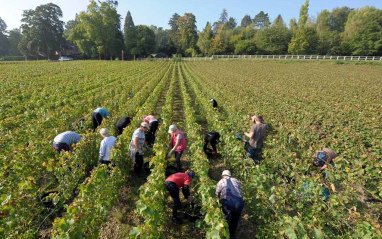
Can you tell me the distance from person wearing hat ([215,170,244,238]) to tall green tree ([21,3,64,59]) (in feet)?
240

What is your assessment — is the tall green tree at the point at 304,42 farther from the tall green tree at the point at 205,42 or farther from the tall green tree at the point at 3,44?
the tall green tree at the point at 3,44

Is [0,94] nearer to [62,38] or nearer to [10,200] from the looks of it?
[10,200]

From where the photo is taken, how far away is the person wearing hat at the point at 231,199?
3.45m

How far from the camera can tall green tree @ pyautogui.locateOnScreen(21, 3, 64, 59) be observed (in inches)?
2221

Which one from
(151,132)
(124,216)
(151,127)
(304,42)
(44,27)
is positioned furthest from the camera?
(44,27)

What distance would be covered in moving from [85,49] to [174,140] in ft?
209

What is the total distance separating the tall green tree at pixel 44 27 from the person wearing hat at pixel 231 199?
240 feet

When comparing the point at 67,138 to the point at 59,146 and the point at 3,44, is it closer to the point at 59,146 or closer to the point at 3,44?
the point at 59,146

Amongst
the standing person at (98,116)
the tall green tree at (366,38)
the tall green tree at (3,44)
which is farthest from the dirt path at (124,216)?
the tall green tree at (3,44)

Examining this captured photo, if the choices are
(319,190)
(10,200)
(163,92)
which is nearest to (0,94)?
(163,92)

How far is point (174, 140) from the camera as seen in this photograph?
5734mm

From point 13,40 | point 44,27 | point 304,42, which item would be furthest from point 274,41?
point 13,40

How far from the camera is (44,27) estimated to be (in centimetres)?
5844

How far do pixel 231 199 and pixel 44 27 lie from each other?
7776 cm
